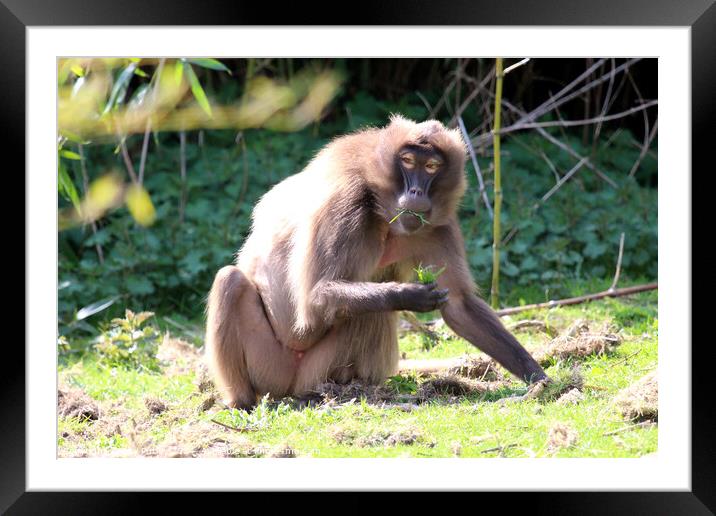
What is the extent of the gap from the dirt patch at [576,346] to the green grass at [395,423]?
7cm

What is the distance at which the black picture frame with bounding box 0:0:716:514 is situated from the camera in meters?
4.40

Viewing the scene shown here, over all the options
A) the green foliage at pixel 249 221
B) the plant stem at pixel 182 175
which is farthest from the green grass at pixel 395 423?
the plant stem at pixel 182 175

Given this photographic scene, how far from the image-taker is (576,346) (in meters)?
7.34

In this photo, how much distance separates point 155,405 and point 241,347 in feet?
2.38

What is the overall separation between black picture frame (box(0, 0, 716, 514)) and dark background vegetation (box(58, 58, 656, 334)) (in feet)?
13.7

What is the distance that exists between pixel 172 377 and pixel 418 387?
7.09 feet

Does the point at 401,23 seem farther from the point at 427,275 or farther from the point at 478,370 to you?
the point at 478,370

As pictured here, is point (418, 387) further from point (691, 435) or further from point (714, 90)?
point (714, 90)

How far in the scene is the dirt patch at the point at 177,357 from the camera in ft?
26.4

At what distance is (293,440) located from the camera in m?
5.75

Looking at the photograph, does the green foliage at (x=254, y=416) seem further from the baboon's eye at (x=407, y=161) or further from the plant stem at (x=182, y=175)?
the plant stem at (x=182, y=175)

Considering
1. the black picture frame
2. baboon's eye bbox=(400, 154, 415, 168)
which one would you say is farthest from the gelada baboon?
the black picture frame

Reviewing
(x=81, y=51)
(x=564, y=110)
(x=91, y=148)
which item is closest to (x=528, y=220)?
(x=564, y=110)

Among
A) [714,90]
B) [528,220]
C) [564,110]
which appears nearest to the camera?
[714,90]
